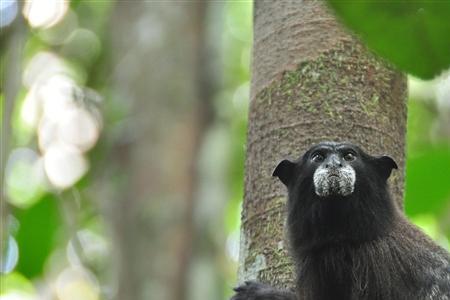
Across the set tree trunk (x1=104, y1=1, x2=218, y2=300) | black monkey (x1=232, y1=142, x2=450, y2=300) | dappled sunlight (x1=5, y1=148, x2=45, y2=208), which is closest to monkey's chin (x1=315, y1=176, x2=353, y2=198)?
black monkey (x1=232, y1=142, x2=450, y2=300)

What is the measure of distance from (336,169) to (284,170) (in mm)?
254

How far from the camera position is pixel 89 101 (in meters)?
5.17

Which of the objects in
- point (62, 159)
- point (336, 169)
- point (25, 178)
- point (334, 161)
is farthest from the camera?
point (25, 178)

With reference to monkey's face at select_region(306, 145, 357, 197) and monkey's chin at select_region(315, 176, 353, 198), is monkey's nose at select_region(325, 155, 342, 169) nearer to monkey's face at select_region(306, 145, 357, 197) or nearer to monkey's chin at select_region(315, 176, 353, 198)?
monkey's face at select_region(306, 145, 357, 197)

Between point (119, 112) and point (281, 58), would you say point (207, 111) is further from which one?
point (281, 58)

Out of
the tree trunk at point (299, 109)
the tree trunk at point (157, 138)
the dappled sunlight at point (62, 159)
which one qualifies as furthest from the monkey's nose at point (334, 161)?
the dappled sunlight at point (62, 159)

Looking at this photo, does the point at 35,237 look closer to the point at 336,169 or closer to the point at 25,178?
the point at 336,169

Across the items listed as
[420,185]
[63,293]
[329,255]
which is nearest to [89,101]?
[329,255]

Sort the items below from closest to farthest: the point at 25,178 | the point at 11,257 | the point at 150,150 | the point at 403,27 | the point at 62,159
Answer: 1. the point at 403,27
2. the point at 11,257
3. the point at 150,150
4. the point at 62,159
5. the point at 25,178

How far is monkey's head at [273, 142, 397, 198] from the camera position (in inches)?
147

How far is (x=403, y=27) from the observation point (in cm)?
111

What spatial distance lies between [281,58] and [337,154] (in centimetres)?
61

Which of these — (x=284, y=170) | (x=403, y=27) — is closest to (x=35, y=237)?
(x=284, y=170)

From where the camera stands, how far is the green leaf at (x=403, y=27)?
107cm
